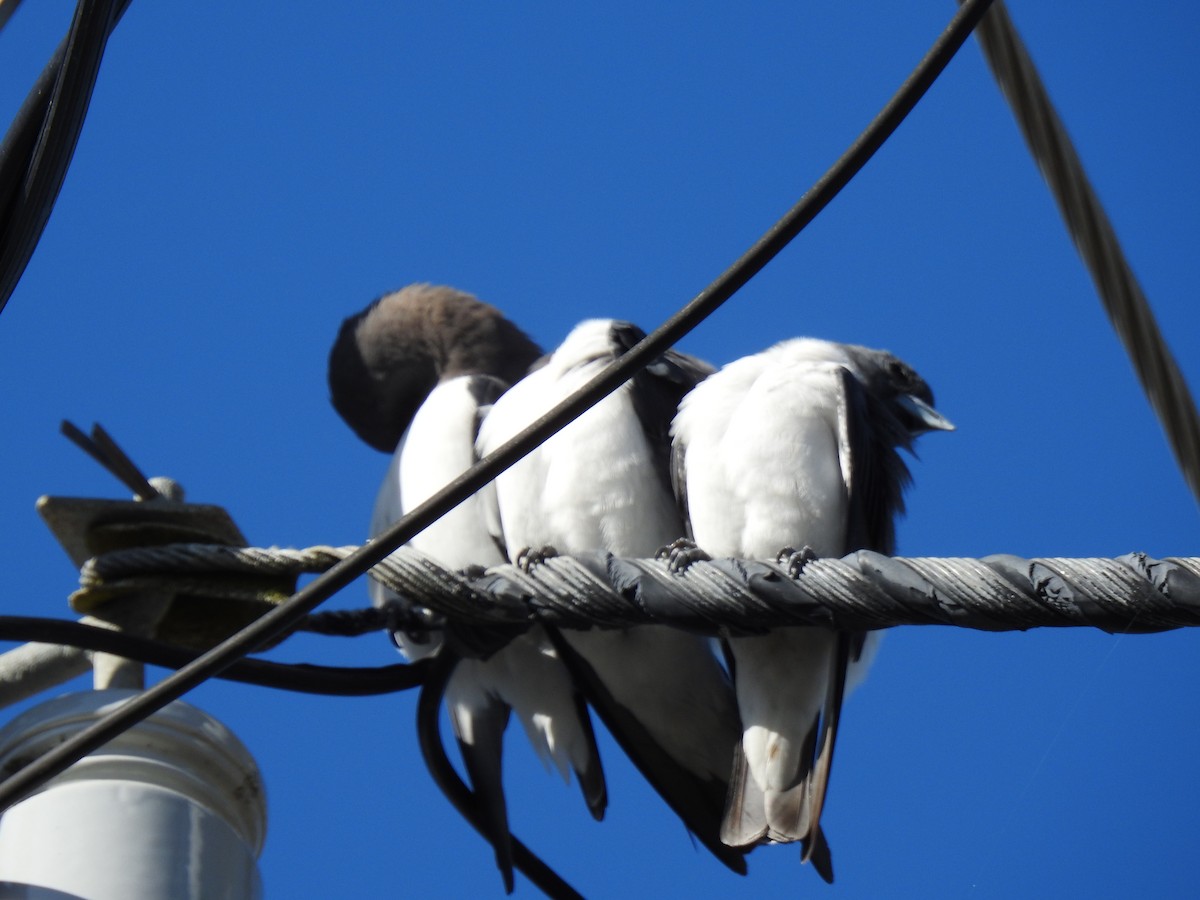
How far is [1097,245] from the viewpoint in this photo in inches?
119

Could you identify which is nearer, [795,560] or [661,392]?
[795,560]

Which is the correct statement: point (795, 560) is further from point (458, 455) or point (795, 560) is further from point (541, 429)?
point (458, 455)

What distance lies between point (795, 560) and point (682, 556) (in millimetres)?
308

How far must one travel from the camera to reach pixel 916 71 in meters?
2.51

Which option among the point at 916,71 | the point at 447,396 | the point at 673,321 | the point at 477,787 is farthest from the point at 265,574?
the point at 916,71

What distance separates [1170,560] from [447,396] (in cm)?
316

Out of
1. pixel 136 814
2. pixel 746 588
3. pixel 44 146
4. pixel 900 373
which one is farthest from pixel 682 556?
pixel 44 146

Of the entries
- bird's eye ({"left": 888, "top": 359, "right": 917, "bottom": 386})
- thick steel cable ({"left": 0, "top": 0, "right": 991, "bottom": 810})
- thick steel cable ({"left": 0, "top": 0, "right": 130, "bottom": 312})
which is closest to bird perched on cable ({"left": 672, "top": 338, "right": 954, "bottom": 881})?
bird's eye ({"left": 888, "top": 359, "right": 917, "bottom": 386})

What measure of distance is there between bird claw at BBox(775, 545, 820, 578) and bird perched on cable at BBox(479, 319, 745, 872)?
527 mm

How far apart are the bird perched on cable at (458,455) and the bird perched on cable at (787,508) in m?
0.61

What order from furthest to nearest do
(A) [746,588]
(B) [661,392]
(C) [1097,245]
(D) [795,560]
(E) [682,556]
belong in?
(B) [661,392] < (E) [682,556] < (D) [795,560] < (A) [746,588] < (C) [1097,245]

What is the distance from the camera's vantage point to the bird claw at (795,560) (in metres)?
3.66

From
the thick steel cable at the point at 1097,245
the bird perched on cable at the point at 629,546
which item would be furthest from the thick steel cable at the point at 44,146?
the bird perched on cable at the point at 629,546

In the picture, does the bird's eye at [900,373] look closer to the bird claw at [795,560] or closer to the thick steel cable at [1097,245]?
the bird claw at [795,560]
